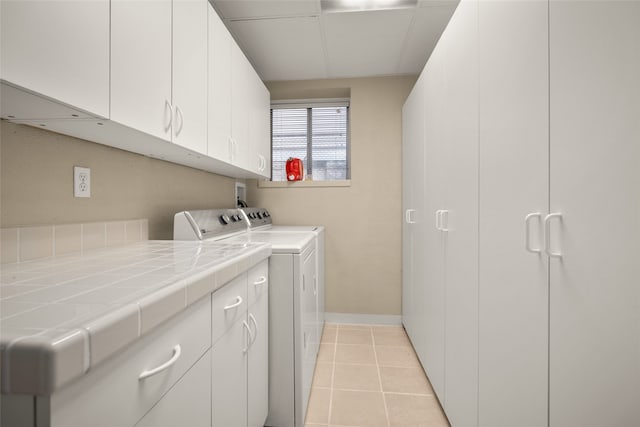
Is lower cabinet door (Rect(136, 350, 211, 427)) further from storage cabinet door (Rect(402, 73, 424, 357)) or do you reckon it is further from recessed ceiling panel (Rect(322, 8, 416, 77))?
recessed ceiling panel (Rect(322, 8, 416, 77))

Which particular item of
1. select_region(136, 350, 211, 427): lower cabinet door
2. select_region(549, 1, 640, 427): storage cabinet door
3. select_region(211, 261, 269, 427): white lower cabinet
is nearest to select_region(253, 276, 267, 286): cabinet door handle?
select_region(211, 261, 269, 427): white lower cabinet

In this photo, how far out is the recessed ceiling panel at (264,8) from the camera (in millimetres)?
1894

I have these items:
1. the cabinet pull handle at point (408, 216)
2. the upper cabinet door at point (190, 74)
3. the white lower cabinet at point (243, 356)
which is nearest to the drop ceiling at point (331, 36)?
the upper cabinet door at point (190, 74)

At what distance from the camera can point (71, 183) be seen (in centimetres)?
111

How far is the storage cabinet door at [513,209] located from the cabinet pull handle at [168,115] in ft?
3.99

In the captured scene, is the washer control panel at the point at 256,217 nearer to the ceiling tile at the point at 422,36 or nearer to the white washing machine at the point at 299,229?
the white washing machine at the point at 299,229

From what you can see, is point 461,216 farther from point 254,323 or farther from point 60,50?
point 60,50

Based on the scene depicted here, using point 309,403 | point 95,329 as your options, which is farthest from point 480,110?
point 309,403

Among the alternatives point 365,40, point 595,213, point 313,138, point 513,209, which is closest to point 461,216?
point 513,209

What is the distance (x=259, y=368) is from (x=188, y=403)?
60 centimetres

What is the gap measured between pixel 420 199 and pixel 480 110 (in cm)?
99

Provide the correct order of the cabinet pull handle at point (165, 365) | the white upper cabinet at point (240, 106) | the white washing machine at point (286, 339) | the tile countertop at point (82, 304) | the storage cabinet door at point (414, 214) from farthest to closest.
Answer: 1. the storage cabinet door at point (414, 214)
2. the white upper cabinet at point (240, 106)
3. the white washing machine at point (286, 339)
4. the cabinet pull handle at point (165, 365)
5. the tile countertop at point (82, 304)

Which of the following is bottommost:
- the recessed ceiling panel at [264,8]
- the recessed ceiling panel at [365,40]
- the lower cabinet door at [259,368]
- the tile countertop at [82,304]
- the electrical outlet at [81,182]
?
the lower cabinet door at [259,368]

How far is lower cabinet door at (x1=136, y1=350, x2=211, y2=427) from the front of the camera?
64 centimetres
